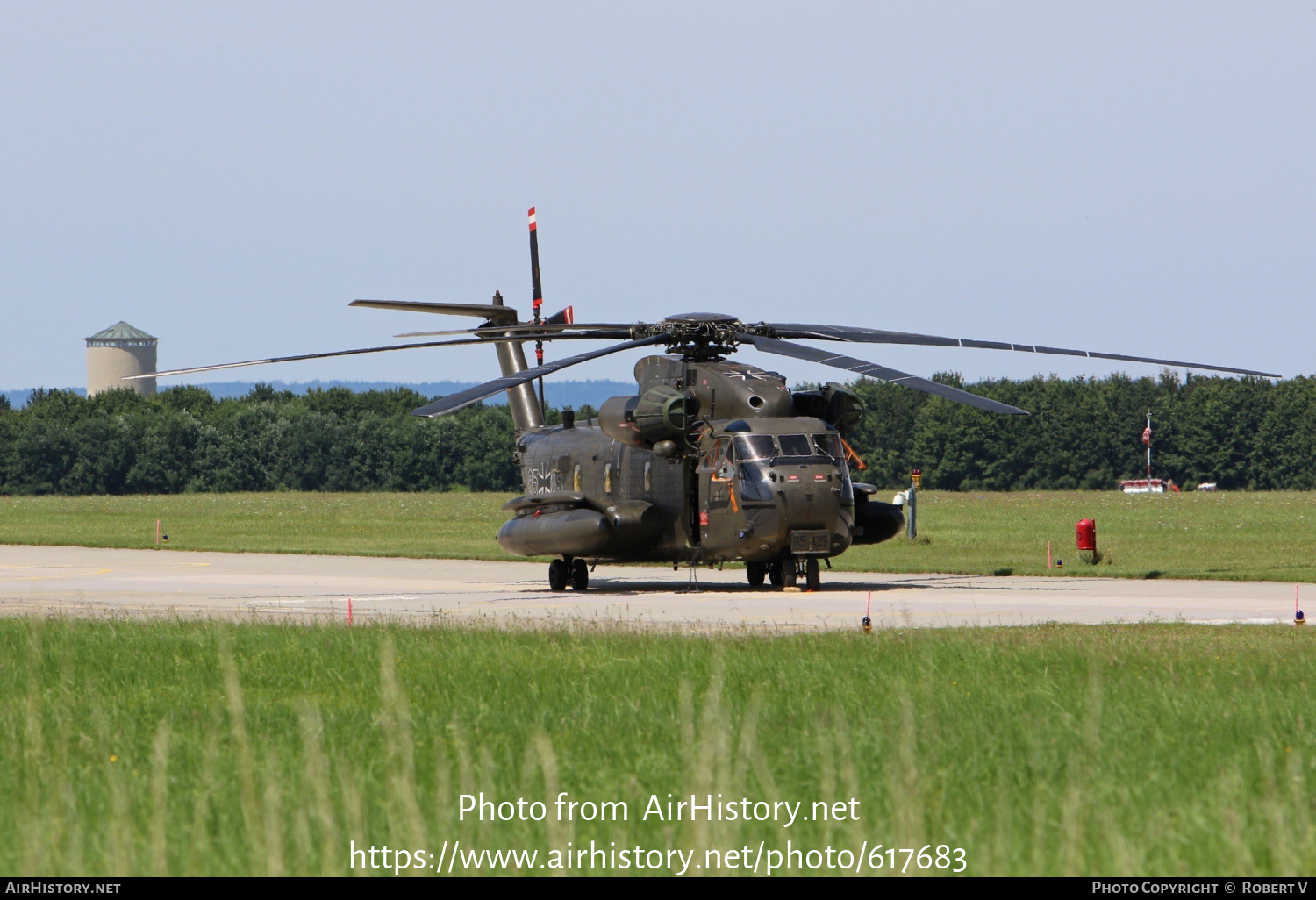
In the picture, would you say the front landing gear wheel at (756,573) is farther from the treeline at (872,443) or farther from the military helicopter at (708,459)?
the treeline at (872,443)

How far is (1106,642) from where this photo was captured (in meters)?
15.7

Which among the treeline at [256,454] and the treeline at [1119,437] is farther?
the treeline at [1119,437]

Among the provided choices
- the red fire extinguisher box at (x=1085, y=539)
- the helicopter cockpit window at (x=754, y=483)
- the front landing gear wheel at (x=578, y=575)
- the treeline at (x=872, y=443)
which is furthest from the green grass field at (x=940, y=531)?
the treeline at (x=872, y=443)

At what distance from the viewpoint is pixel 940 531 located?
49.2m

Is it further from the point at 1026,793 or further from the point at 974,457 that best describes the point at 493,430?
the point at 1026,793

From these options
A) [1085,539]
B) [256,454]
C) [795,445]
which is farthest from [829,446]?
[256,454]

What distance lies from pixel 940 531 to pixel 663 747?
40.5m

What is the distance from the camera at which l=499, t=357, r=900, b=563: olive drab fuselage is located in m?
24.9

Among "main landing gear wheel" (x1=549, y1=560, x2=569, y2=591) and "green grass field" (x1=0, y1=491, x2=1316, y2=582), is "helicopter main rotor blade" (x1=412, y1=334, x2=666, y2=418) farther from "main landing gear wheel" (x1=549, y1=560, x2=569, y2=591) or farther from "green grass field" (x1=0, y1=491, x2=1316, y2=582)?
"green grass field" (x1=0, y1=491, x2=1316, y2=582)

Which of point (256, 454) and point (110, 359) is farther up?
point (110, 359)

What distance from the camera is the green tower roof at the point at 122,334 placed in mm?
186375

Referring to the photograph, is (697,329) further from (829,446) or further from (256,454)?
(256,454)

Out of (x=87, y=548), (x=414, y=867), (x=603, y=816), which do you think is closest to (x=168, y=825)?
(x=414, y=867)

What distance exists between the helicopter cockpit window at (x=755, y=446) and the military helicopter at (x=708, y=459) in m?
0.02
